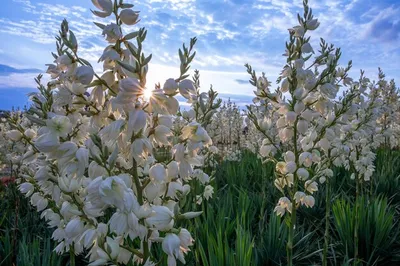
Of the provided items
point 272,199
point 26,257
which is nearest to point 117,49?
point 26,257

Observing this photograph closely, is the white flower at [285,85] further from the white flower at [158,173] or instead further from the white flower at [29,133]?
the white flower at [29,133]

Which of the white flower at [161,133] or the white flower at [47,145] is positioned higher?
the white flower at [161,133]

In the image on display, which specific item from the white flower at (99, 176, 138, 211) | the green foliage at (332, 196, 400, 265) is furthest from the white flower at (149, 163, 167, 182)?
the green foliage at (332, 196, 400, 265)

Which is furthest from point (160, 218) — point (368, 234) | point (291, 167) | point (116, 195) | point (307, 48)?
point (368, 234)

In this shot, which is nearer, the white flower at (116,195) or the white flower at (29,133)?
the white flower at (116,195)

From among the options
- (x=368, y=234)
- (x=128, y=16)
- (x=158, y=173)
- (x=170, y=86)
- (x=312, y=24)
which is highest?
(x=312, y=24)

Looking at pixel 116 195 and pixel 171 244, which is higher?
pixel 116 195

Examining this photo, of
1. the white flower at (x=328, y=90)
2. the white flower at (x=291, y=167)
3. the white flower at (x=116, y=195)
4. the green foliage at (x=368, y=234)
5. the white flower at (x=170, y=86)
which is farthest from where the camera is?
the green foliage at (x=368, y=234)

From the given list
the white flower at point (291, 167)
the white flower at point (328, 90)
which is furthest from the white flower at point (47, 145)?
the white flower at point (328, 90)

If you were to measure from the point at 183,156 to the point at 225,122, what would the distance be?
834 centimetres

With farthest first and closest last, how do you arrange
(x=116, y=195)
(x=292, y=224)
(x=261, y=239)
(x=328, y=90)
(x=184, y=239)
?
(x=261, y=239)
(x=292, y=224)
(x=328, y=90)
(x=184, y=239)
(x=116, y=195)

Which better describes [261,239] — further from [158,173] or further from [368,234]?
[158,173]

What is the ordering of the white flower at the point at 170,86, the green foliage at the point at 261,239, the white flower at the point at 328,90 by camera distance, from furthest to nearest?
the green foliage at the point at 261,239 → the white flower at the point at 328,90 → the white flower at the point at 170,86

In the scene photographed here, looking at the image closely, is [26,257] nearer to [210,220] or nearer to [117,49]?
[210,220]
